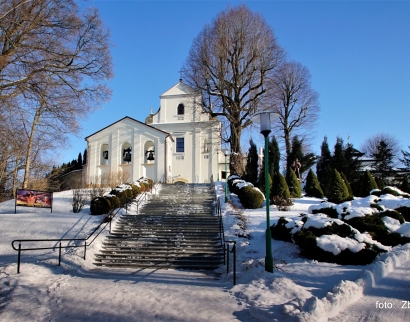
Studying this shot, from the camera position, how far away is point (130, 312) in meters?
5.24

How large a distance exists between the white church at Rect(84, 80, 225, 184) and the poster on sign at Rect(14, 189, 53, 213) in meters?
15.3

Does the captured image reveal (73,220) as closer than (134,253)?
No

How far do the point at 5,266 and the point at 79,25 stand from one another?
33.8 feet

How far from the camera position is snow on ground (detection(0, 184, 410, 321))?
5000 millimetres

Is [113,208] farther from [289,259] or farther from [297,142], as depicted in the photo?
[297,142]

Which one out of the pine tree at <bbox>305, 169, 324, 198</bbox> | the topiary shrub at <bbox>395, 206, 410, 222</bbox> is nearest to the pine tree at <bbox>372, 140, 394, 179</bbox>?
the pine tree at <bbox>305, 169, 324, 198</bbox>

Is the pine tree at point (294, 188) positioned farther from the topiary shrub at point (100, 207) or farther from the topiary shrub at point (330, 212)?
the topiary shrub at point (100, 207)

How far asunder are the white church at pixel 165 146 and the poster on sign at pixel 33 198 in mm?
15289

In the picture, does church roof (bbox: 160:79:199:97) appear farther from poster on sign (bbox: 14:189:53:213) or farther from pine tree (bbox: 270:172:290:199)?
poster on sign (bbox: 14:189:53:213)

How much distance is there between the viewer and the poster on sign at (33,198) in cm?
1405

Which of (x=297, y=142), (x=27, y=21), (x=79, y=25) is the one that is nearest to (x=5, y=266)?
(x=27, y=21)

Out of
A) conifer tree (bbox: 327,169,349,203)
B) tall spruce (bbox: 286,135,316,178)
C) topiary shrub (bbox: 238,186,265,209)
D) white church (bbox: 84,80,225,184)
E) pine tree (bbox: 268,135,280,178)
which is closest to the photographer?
topiary shrub (bbox: 238,186,265,209)

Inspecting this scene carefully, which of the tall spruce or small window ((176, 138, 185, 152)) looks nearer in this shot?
the tall spruce

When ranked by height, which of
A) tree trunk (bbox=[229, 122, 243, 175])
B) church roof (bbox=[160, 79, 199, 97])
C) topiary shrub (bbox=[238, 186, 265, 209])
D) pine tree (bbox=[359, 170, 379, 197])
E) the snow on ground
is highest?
church roof (bbox=[160, 79, 199, 97])
